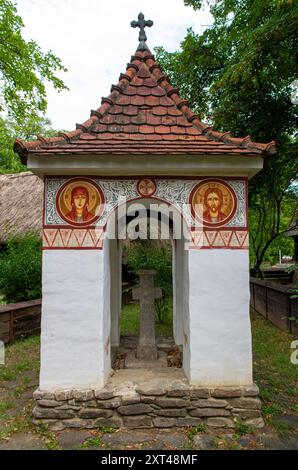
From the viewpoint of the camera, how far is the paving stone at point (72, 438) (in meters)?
3.41

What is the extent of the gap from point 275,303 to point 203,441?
20.6 ft

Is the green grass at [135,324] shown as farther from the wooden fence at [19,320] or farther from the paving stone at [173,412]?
the paving stone at [173,412]

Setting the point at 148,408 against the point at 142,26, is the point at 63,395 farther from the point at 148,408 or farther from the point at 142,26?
the point at 142,26

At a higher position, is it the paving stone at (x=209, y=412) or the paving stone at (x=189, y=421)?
the paving stone at (x=209, y=412)

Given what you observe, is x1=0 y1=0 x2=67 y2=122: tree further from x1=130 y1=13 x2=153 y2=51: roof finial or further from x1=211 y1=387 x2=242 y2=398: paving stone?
x1=211 y1=387 x2=242 y2=398: paving stone

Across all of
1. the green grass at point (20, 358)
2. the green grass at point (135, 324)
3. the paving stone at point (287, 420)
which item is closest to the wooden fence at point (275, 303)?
the green grass at point (135, 324)

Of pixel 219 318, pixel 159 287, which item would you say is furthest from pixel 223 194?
pixel 159 287

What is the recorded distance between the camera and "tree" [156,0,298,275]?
23.0ft

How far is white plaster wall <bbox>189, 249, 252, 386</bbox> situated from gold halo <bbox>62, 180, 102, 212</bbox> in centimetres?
137

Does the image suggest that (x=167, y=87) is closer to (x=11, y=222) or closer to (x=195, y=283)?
(x=195, y=283)

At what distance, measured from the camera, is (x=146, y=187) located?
402 centimetres

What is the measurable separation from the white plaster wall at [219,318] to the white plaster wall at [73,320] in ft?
3.76
